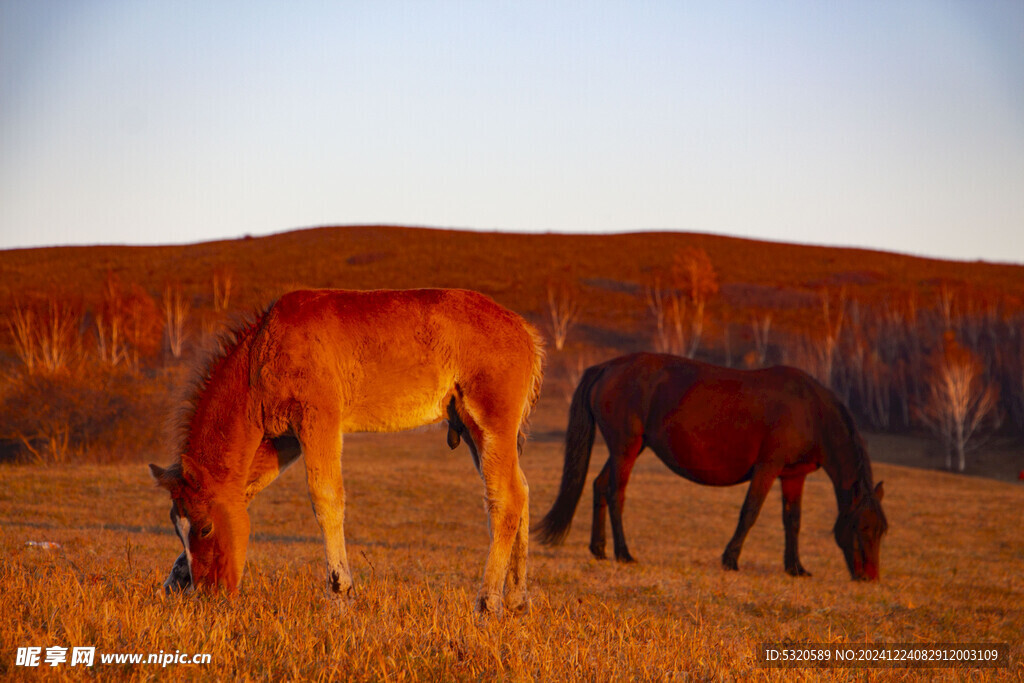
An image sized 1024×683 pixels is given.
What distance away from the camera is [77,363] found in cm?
2288

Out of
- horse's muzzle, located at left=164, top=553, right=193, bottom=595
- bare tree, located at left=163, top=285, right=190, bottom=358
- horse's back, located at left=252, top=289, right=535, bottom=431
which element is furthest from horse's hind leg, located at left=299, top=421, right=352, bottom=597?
bare tree, located at left=163, top=285, right=190, bottom=358

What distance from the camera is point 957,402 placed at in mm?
44250

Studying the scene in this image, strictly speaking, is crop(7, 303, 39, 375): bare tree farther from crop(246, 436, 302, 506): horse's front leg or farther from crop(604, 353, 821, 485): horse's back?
crop(246, 436, 302, 506): horse's front leg

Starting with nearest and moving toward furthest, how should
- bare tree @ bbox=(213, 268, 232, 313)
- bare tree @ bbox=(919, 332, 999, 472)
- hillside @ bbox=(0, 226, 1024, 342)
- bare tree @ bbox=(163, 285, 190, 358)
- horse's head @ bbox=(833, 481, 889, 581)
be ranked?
1. horse's head @ bbox=(833, 481, 889, 581)
2. bare tree @ bbox=(919, 332, 999, 472)
3. bare tree @ bbox=(163, 285, 190, 358)
4. bare tree @ bbox=(213, 268, 232, 313)
5. hillside @ bbox=(0, 226, 1024, 342)

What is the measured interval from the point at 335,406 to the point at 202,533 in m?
1.27

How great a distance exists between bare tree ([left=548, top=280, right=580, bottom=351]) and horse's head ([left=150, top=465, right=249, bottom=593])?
63109mm

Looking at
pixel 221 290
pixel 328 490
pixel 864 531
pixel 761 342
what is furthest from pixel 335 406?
pixel 221 290

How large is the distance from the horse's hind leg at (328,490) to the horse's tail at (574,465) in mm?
6260

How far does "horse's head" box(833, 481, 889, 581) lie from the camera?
11367 millimetres

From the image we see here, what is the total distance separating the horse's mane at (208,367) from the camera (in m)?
5.84

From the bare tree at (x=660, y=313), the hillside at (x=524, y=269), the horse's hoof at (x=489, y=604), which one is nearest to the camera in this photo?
the horse's hoof at (x=489, y=604)

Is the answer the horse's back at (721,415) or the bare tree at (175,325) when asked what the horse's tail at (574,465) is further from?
the bare tree at (175,325)

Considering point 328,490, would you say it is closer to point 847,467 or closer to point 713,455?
point 713,455

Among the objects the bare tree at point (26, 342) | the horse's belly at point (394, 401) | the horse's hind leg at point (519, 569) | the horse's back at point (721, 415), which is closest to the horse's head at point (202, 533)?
the horse's belly at point (394, 401)
